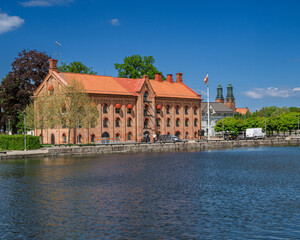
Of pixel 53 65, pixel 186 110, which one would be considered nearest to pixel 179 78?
pixel 186 110

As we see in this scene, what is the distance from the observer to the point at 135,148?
246 ft

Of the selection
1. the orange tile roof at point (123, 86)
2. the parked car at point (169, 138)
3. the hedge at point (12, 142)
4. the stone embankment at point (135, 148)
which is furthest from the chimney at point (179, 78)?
the hedge at point (12, 142)

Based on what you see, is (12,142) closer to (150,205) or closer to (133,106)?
(133,106)

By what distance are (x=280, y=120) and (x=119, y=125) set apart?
64.1m

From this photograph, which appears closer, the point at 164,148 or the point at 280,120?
the point at 164,148

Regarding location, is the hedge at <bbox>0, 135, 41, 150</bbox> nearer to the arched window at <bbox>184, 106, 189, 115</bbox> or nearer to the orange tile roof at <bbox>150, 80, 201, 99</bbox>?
the orange tile roof at <bbox>150, 80, 201, 99</bbox>

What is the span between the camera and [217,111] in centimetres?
15975

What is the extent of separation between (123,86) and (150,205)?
74.7 metres

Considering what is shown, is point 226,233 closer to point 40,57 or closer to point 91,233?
point 91,233

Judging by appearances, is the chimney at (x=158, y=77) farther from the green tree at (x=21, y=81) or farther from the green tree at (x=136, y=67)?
the green tree at (x=21, y=81)

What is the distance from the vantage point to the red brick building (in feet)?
291

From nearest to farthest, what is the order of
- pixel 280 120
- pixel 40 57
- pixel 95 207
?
pixel 95 207 < pixel 40 57 < pixel 280 120

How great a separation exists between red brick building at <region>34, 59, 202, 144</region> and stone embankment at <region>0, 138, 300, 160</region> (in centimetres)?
1298

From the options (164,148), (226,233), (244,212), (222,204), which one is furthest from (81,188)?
(164,148)
